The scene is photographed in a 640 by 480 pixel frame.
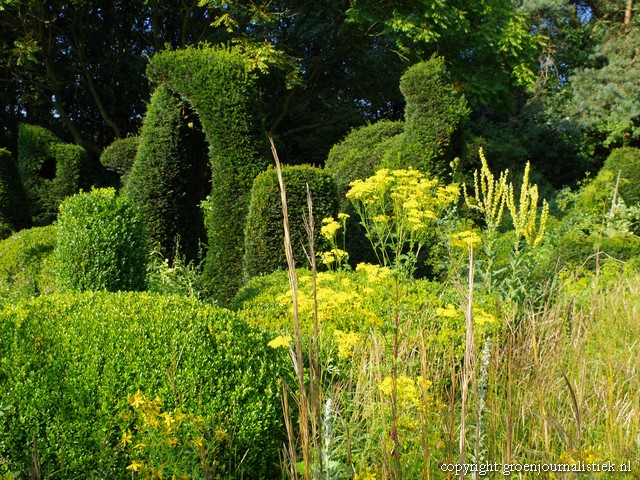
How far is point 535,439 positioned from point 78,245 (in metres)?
3.80

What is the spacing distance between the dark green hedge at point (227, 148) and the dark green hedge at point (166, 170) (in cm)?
53

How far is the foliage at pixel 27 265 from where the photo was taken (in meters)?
6.77

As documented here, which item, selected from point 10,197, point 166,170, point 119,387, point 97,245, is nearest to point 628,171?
point 166,170

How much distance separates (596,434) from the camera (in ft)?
8.55

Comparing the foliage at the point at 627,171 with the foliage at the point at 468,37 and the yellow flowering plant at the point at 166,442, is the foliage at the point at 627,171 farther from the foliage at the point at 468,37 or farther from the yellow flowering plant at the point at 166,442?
the yellow flowering plant at the point at 166,442

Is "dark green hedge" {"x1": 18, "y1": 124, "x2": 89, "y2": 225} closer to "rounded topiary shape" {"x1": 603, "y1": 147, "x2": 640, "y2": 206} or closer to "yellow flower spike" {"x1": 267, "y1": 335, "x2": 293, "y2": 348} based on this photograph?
"yellow flower spike" {"x1": 267, "y1": 335, "x2": 293, "y2": 348}

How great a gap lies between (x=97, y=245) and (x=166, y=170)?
2790 millimetres

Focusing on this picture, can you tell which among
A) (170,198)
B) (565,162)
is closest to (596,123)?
(565,162)

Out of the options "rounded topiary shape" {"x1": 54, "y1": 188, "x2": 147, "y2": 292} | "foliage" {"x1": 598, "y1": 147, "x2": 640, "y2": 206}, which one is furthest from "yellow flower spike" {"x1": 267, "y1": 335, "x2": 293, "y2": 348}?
"foliage" {"x1": 598, "y1": 147, "x2": 640, "y2": 206}

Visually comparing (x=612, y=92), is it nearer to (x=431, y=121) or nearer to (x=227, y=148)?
(x=431, y=121)

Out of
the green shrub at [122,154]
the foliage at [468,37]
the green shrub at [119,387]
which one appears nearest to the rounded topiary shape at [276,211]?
the green shrub at [119,387]

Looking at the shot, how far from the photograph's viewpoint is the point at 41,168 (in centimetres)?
1124

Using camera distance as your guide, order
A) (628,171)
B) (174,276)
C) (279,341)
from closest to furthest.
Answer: (279,341) → (174,276) → (628,171)

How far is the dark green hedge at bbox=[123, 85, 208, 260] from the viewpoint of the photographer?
737 cm
